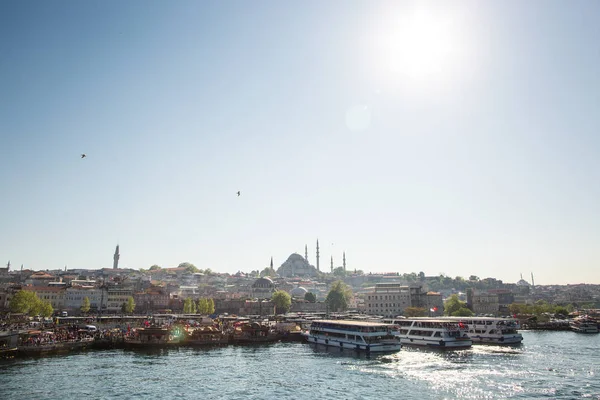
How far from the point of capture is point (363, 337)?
51844mm

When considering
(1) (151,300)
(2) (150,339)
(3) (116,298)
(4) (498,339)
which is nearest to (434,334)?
(4) (498,339)

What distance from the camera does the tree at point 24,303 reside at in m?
74.8

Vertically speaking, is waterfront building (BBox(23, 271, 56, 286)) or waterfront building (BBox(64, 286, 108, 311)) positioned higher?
waterfront building (BBox(23, 271, 56, 286))

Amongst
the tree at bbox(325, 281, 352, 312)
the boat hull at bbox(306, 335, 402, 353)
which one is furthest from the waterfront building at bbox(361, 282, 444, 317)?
the boat hull at bbox(306, 335, 402, 353)

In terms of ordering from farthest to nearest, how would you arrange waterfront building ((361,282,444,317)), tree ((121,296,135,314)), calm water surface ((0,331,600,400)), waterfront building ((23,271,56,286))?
waterfront building ((23,271,56,286)) < waterfront building ((361,282,444,317)) < tree ((121,296,135,314)) < calm water surface ((0,331,600,400))

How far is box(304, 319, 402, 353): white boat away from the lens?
2023 inches

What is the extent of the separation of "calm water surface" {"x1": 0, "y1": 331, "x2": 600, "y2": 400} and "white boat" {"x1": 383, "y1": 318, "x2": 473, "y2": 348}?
3.25m

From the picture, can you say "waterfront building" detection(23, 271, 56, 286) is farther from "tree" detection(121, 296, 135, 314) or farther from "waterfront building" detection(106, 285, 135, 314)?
"tree" detection(121, 296, 135, 314)

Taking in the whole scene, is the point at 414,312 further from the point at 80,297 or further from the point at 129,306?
the point at 80,297

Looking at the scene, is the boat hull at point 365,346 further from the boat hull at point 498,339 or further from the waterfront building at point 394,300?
the waterfront building at point 394,300

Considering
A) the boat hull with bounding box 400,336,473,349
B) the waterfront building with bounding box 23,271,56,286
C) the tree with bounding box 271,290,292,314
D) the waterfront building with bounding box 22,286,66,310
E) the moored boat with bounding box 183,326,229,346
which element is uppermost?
the waterfront building with bounding box 23,271,56,286

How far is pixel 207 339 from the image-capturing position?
5806 centimetres

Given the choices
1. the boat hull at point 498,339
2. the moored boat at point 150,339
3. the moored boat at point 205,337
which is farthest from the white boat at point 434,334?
the moored boat at point 150,339

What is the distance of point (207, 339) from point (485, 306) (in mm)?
98734
